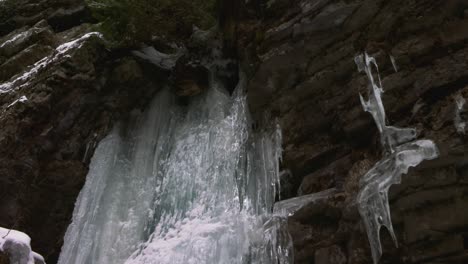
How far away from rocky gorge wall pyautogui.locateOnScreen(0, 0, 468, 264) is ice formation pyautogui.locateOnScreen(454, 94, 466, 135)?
0.14 ft

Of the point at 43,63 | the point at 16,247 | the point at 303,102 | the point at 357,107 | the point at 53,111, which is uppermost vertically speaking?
the point at 43,63

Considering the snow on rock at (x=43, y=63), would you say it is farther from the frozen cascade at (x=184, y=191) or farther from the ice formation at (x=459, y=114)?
the ice formation at (x=459, y=114)

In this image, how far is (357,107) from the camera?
6.07m

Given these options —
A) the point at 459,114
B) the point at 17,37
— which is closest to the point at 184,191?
the point at 459,114

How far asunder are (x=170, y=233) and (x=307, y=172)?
7.58 feet

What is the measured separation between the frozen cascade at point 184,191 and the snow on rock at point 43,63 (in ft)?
5.24

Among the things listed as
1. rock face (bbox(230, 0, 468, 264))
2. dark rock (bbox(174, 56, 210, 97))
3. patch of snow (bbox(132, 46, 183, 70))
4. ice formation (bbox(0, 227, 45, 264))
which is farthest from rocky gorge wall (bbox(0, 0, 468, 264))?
ice formation (bbox(0, 227, 45, 264))

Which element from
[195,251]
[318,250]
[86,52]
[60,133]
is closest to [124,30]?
[86,52]

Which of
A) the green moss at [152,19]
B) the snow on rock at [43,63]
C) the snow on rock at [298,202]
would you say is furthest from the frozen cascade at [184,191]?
the snow on rock at [43,63]

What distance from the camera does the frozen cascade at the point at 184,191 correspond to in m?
6.63

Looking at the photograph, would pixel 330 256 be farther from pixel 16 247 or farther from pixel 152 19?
pixel 152 19

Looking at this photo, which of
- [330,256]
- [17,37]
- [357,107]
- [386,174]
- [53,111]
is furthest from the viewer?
[17,37]

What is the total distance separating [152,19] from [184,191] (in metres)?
3.04

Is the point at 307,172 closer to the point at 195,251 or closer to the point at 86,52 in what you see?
the point at 195,251
